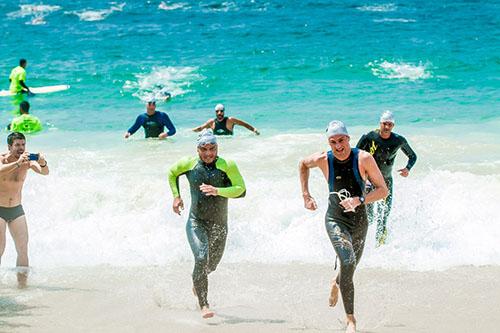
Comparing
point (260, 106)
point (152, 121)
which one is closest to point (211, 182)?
point (152, 121)

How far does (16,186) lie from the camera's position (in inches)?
334

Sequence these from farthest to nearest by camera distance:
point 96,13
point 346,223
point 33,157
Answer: point 96,13 → point 33,157 → point 346,223

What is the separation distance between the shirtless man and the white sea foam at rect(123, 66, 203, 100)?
43.0ft

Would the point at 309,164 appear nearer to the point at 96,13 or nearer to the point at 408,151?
the point at 408,151

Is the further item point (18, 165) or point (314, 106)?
point (314, 106)

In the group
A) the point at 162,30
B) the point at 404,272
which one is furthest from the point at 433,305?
the point at 162,30

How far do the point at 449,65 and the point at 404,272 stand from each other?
54.2ft

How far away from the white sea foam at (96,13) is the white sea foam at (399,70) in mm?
15353

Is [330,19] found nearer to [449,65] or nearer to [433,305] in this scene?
[449,65]

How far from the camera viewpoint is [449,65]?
24.4 metres

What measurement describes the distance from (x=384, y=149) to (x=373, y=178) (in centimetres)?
294

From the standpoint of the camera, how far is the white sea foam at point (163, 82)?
75.0 feet

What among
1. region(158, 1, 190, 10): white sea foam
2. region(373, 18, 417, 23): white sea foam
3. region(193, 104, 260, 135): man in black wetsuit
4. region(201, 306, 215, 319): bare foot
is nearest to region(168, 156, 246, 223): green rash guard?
region(201, 306, 215, 319): bare foot

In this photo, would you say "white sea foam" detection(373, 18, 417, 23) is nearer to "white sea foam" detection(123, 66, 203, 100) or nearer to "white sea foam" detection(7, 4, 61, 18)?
"white sea foam" detection(123, 66, 203, 100)
